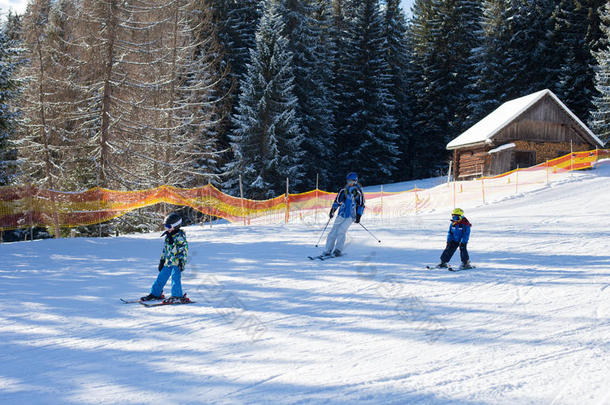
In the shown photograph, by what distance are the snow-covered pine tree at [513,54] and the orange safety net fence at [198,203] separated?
17.1 meters

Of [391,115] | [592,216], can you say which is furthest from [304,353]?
[391,115]

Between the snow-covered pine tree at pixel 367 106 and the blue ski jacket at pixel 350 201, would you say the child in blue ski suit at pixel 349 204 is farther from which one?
the snow-covered pine tree at pixel 367 106

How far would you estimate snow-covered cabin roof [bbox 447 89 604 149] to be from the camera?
100 ft

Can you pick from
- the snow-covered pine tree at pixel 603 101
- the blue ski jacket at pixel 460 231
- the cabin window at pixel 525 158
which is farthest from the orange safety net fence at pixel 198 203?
the blue ski jacket at pixel 460 231

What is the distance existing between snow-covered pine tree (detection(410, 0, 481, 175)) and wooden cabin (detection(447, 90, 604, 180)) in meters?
11.7

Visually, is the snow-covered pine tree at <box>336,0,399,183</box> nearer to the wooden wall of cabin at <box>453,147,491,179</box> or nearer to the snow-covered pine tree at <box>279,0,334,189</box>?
the snow-covered pine tree at <box>279,0,334,189</box>

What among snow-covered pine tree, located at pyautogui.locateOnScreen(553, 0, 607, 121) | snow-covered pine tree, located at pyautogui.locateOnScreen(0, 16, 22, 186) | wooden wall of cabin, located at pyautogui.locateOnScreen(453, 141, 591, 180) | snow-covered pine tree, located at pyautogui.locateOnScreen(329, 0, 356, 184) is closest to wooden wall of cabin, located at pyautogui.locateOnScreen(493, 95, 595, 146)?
wooden wall of cabin, located at pyautogui.locateOnScreen(453, 141, 591, 180)

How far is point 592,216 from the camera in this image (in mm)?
15797

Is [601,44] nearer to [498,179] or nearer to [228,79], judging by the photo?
[498,179]

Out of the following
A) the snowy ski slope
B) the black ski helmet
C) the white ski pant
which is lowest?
the snowy ski slope

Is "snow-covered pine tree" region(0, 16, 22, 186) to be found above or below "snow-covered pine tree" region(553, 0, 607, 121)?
below

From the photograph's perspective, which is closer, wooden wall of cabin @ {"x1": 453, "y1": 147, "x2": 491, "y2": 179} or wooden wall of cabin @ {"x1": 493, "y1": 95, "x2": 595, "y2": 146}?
wooden wall of cabin @ {"x1": 493, "y1": 95, "x2": 595, "y2": 146}

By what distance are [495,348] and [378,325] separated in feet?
4.49

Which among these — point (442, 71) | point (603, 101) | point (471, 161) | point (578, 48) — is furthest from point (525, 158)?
point (442, 71)
